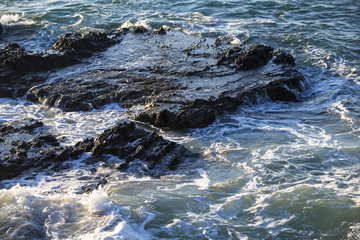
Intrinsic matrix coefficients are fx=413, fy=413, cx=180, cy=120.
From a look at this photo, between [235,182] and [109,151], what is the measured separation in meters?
2.13

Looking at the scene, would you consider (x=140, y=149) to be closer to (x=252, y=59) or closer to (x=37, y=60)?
(x=252, y=59)

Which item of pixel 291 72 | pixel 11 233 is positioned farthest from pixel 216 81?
pixel 11 233

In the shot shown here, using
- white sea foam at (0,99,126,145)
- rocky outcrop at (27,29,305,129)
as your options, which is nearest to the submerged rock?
rocky outcrop at (27,29,305,129)

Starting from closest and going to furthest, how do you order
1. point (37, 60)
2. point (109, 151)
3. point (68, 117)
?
point (109, 151), point (68, 117), point (37, 60)

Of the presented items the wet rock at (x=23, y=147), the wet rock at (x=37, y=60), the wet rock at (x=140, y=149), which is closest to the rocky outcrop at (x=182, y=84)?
the wet rock at (x=37, y=60)

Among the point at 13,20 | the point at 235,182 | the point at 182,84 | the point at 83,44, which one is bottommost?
the point at 235,182

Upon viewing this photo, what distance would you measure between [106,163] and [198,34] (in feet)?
25.1

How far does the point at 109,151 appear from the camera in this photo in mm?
6699

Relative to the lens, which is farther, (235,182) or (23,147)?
(23,147)

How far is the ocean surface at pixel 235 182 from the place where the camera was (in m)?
4.88

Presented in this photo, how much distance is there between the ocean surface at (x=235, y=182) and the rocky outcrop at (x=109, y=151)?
0.66ft

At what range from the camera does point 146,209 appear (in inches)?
206

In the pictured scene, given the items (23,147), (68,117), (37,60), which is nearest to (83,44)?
(37,60)

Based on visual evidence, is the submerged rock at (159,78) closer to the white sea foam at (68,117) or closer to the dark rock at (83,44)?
the dark rock at (83,44)
